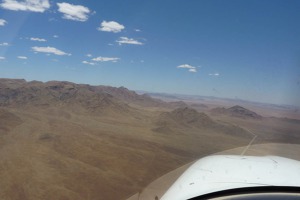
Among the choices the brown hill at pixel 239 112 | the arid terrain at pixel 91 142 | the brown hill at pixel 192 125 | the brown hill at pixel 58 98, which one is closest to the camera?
the arid terrain at pixel 91 142

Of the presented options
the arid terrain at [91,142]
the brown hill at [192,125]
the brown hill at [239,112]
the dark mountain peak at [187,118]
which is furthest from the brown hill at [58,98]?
the brown hill at [239,112]

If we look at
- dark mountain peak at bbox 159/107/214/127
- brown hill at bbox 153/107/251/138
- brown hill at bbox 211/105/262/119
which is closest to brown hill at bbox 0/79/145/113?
dark mountain peak at bbox 159/107/214/127

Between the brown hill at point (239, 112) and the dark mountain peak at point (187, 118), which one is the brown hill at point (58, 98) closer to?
the dark mountain peak at point (187, 118)

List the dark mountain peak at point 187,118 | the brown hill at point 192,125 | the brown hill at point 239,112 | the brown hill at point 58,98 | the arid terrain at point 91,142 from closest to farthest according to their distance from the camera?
the arid terrain at point 91,142, the brown hill at point 192,125, the dark mountain peak at point 187,118, the brown hill at point 58,98, the brown hill at point 239,112

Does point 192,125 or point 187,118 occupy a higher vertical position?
point 187,118

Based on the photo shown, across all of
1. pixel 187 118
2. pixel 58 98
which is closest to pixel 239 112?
pixel 187 118

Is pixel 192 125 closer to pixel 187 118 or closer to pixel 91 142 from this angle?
pixel 187 118

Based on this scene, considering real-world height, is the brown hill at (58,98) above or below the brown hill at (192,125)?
above
